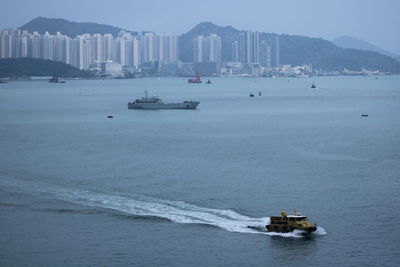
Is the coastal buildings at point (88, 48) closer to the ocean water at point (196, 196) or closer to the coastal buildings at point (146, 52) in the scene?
the coastal buildings at point (146, 52)

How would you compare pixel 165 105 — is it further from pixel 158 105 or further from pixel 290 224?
pixel 290 224

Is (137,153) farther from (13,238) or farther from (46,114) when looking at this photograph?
(46,114)

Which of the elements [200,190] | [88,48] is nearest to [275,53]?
[88,48]

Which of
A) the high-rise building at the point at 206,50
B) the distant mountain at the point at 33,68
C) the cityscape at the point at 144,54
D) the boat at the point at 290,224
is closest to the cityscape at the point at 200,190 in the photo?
the boat at the point at 290,224

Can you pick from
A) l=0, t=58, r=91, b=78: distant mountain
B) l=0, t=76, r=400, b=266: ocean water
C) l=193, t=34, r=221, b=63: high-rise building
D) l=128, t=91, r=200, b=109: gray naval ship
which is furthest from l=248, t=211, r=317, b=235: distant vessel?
l=193, t=34, r=221, b=63: high-rise building

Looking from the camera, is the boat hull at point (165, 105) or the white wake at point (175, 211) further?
the boat hull at point (165, 105)

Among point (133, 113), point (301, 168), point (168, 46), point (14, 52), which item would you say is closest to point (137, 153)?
point (301, 168)

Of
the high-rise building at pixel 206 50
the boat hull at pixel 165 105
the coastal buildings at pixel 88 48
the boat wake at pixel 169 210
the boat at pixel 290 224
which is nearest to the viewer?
the boat at pixel 290 224
